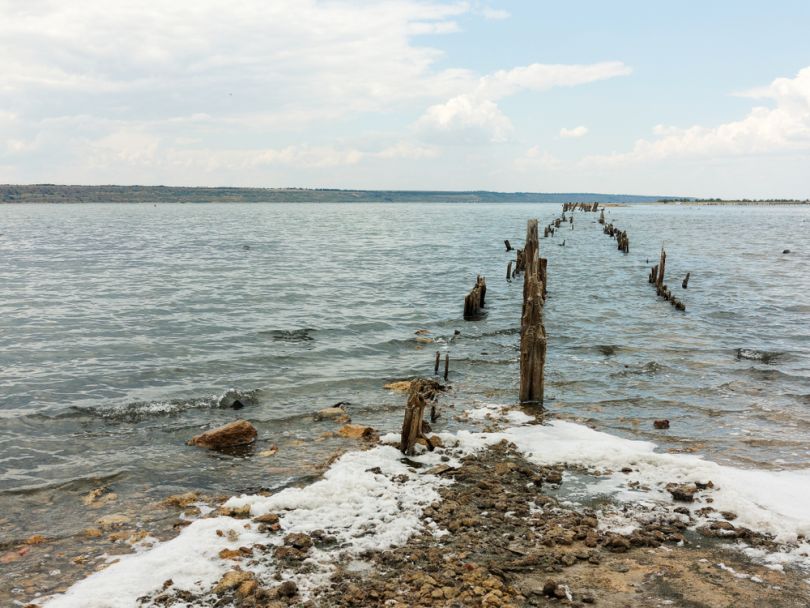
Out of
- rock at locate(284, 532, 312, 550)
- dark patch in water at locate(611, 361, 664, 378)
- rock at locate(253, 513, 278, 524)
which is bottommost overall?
dark patch in water at locate(611, 361, 664, 378)

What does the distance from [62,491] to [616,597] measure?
851 centimetres

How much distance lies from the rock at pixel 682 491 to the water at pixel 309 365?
84.6 inches

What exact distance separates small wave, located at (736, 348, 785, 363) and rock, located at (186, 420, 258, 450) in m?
14.4

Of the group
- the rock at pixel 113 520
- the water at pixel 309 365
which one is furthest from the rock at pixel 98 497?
the rock at pixel 113 520

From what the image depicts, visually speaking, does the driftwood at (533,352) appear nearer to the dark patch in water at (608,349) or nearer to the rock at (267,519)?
the dark patch in water at (608,349)

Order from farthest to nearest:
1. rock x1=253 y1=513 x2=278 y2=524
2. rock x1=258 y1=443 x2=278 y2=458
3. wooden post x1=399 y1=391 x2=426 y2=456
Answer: rock x1=258 y1=443 x2=278 y2=458 < wooden post x1=399 y1=391 x2=426 y2=456 < rock x1=253 y1=513 x2=278 y2=524

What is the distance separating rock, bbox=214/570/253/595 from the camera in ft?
22.0

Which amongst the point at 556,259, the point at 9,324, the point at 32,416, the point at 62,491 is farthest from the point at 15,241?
the point at 62,491

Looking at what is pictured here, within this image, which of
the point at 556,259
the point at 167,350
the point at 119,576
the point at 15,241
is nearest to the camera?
the point at 119,576

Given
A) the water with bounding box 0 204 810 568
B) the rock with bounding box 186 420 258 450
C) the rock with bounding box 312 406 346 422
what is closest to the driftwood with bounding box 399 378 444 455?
the water with bounding box 0 204 810 568

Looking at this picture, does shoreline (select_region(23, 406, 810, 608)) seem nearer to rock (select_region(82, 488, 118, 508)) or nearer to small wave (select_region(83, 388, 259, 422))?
rock (select_region(82, 488, 118, 508))

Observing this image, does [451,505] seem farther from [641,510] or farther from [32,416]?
[32,416]

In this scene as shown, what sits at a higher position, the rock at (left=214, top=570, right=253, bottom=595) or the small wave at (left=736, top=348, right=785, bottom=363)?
the rock at (left=214, top=570, right=253, bottom=595)

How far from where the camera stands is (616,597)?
21.3 feet
